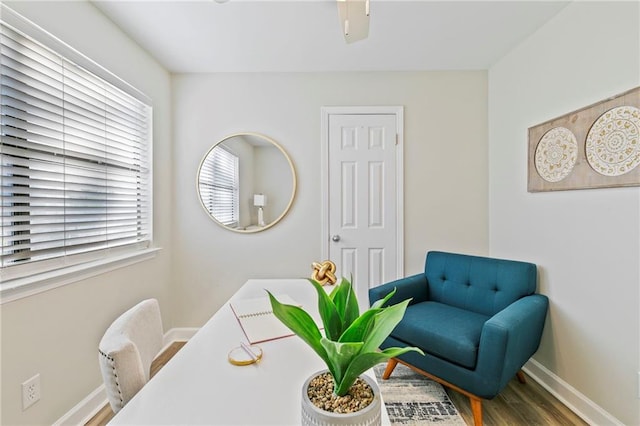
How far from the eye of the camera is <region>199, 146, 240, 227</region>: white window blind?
271 cm

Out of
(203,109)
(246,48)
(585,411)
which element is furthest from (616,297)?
(203,109)

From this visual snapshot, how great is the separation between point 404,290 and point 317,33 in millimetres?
1995

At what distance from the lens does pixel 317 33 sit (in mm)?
2068

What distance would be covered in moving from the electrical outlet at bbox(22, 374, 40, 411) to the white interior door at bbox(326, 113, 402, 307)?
200 centimetres

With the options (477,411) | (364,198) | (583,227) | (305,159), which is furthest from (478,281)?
(305,159)

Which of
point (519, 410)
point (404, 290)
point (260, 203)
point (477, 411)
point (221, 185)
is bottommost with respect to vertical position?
point (519, 410)

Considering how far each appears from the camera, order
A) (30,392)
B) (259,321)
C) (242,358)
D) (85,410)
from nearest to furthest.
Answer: (242,358) → (259,321) → (30,392) → (85,410)

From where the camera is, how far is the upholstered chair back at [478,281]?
6.53ft

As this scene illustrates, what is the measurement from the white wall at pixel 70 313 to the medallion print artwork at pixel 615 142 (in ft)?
9.85

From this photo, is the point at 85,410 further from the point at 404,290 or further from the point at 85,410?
the point at 404,290

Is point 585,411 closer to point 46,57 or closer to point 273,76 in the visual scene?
point 273,76

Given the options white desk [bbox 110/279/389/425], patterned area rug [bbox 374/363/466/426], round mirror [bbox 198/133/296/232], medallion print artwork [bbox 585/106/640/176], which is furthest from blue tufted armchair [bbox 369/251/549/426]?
round mirror [bbox 198/133/296/232]

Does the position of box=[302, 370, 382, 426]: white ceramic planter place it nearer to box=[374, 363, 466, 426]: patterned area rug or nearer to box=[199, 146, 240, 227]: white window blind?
box=[374, 363, 466, 426]: patterned area rug

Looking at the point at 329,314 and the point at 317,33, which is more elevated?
the point at 317,33
